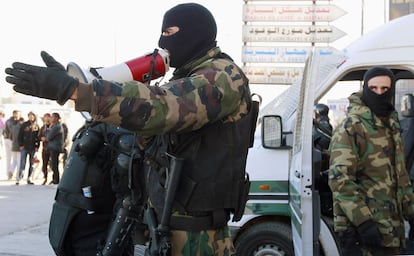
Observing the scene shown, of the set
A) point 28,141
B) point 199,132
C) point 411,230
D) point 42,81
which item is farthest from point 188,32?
point 28,141

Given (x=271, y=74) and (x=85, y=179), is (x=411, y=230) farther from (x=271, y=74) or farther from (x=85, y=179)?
(x=271, y=74)

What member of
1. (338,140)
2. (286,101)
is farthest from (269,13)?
(338,140)

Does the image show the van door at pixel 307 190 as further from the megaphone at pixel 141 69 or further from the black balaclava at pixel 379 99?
the megaphone at pixel 141 69

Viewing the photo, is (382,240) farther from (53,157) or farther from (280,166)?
(53,157)

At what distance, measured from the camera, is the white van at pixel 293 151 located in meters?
3.59

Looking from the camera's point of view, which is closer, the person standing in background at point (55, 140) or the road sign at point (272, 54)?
the person standing in background at point (55, 140)

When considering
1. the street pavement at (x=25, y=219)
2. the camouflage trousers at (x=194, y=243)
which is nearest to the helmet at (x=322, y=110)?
the street pavement at (x=25, y=219)

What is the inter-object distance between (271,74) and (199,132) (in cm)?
1260

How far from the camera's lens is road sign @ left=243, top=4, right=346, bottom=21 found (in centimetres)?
1378

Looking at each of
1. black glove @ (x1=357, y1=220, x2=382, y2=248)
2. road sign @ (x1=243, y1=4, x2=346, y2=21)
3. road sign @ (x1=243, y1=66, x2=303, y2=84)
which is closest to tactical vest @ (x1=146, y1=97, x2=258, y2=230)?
black glove @ (x1=357, y1=220, x2=382, y2=248)

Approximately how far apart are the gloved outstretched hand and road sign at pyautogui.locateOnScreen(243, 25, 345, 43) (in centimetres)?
1277

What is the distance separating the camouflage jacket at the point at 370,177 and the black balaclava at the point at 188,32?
1526 mm

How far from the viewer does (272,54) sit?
14188 millimetres

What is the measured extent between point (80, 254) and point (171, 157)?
1.80m
